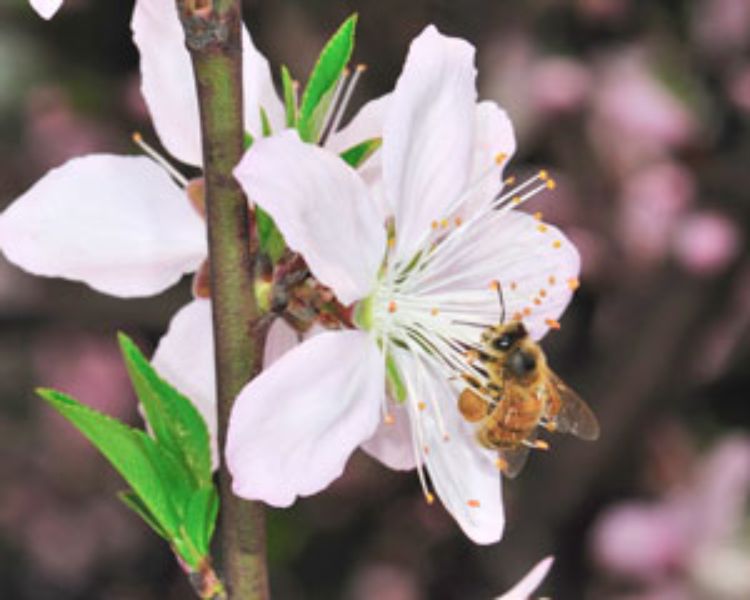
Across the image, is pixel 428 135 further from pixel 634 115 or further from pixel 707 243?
pixel 634 115

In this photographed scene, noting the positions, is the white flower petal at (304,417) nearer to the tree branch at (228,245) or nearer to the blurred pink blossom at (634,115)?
the tree branch at (228,245)

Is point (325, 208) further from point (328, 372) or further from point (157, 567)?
point (157, 567)

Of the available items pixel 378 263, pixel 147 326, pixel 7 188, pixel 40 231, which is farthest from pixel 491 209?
pixel 7 188

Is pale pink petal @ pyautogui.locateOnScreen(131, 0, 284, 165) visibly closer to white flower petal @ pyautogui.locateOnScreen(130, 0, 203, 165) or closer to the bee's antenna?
white flower petal @ pyautogui.locateOnScreen(130, 0, 203, 165)

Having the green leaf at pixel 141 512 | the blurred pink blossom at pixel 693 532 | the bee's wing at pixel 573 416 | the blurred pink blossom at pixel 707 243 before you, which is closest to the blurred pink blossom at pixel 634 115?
the blurred pink blossom at pixel 707 243

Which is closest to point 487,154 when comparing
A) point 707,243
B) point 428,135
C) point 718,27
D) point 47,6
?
point 428,135

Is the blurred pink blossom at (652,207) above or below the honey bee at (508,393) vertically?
below

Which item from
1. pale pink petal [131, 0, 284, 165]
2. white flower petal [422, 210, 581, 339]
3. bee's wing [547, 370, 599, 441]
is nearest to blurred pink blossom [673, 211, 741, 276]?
bee's wing [547, 370, 599, 441]
